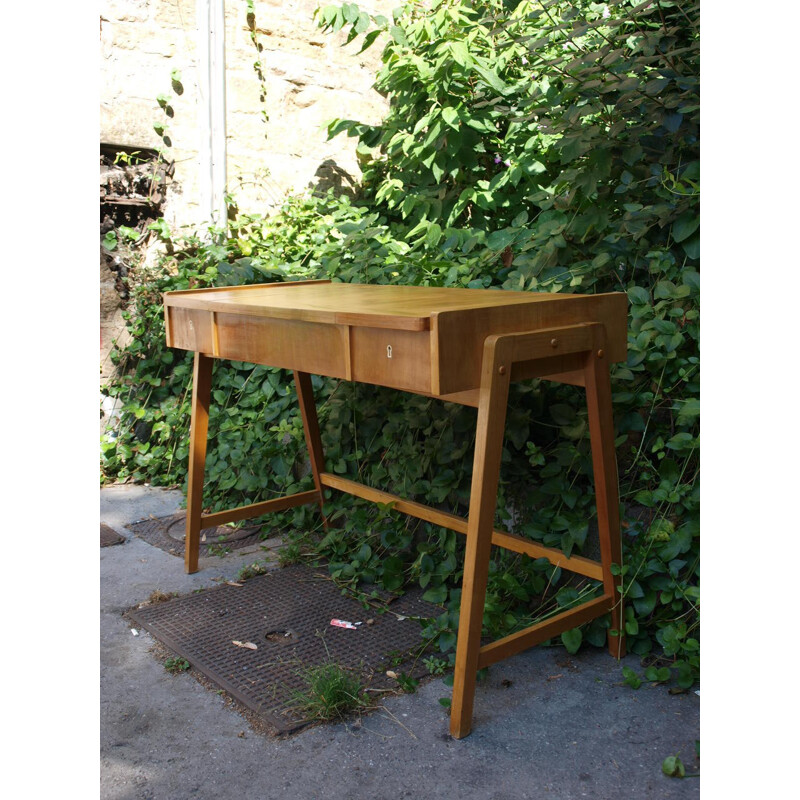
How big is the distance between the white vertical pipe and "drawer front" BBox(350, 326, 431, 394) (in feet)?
10.5

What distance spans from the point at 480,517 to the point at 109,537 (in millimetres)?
2300

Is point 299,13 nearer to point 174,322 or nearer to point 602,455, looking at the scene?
point 174,322

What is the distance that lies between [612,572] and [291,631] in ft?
3.47

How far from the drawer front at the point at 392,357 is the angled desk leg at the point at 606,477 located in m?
0.52

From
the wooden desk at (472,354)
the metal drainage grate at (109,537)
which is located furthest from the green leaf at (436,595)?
the metal drainage grate at (109,537)

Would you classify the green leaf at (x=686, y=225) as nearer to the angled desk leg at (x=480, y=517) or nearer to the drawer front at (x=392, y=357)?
the angled desk leg at (x=480, y=517)

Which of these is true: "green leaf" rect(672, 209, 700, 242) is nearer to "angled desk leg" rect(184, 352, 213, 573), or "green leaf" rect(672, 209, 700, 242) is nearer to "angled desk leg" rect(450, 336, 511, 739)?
"angled desk leg" rect(450, 336, 511, 739)

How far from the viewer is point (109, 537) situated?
380 centimetres

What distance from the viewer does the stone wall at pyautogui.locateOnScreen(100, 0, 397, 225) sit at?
479 centimetres

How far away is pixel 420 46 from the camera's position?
4.91 m

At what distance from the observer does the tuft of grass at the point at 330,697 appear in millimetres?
2260

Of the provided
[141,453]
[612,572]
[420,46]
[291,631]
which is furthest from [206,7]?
[612,572]

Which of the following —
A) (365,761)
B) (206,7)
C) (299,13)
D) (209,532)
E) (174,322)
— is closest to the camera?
(365,761)

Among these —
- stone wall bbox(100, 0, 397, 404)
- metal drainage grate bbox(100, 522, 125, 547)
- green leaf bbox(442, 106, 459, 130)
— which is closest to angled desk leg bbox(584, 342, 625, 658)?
metal drainage grate bbox(100, 522, 125, 547)
